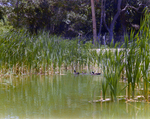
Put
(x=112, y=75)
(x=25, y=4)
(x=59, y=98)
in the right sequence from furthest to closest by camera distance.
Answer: (x=25, y=4) → (x=59, y=98) → (x=112, y=75)

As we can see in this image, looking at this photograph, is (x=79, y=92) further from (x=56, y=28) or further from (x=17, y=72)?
(x=56, y=28)

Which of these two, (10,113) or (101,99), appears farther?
(101,99)

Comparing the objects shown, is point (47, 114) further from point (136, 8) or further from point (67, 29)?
point (67, 29)

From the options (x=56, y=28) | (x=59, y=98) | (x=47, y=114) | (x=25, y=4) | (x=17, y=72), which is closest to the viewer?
(x=47, y=114)

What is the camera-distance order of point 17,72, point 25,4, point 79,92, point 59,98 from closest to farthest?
point 59,98, point 79,92, point 17,72, point 25,4

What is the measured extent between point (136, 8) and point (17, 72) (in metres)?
16.9

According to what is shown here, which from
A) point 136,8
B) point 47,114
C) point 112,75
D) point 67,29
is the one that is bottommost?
point 47,114

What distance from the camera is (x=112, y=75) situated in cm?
306

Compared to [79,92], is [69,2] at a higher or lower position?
higher

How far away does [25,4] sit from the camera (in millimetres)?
19953

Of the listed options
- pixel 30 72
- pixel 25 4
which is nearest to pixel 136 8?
pixel 25 4

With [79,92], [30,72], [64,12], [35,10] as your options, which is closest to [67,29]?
[64,12]

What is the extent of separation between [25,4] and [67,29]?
17.3 feet

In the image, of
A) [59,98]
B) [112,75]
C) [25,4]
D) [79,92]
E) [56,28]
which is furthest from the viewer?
[56,28]
